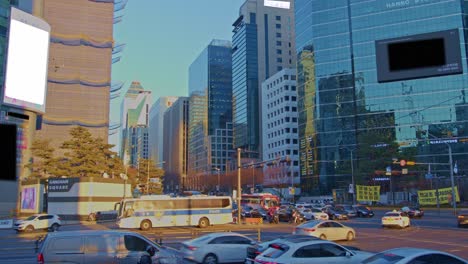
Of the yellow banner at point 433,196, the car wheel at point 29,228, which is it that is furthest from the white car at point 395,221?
the car wheel at point 29,228

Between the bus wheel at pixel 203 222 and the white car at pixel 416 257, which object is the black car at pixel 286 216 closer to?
the bus wheel at pixel 203 222

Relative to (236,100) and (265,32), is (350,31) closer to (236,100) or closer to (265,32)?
(265,32)

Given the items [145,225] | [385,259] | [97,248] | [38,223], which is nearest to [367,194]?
[145,225]

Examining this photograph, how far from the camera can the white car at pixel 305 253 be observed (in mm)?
13078

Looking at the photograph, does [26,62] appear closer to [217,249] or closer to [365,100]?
[217,249]

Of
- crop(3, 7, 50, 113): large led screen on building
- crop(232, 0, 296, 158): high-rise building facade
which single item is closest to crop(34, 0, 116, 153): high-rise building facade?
crop(3, 7, 50, 113): large led screen on building

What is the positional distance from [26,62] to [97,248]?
5935 millimetres

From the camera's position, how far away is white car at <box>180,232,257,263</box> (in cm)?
1714

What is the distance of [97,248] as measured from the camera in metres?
12.8

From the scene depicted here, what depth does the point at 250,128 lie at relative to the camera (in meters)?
171

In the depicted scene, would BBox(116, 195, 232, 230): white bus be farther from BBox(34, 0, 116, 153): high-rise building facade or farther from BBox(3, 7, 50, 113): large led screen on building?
BBox(34, 0, 116, 153): high-rise building facade

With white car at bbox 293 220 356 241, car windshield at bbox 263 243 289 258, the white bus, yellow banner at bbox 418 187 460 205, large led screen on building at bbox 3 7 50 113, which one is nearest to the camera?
large led screen on building at bbox 3 7 50 113

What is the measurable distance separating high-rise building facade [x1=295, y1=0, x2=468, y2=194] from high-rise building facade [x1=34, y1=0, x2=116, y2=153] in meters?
52.2

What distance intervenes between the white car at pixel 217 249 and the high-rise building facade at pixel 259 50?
148969 millimetres
